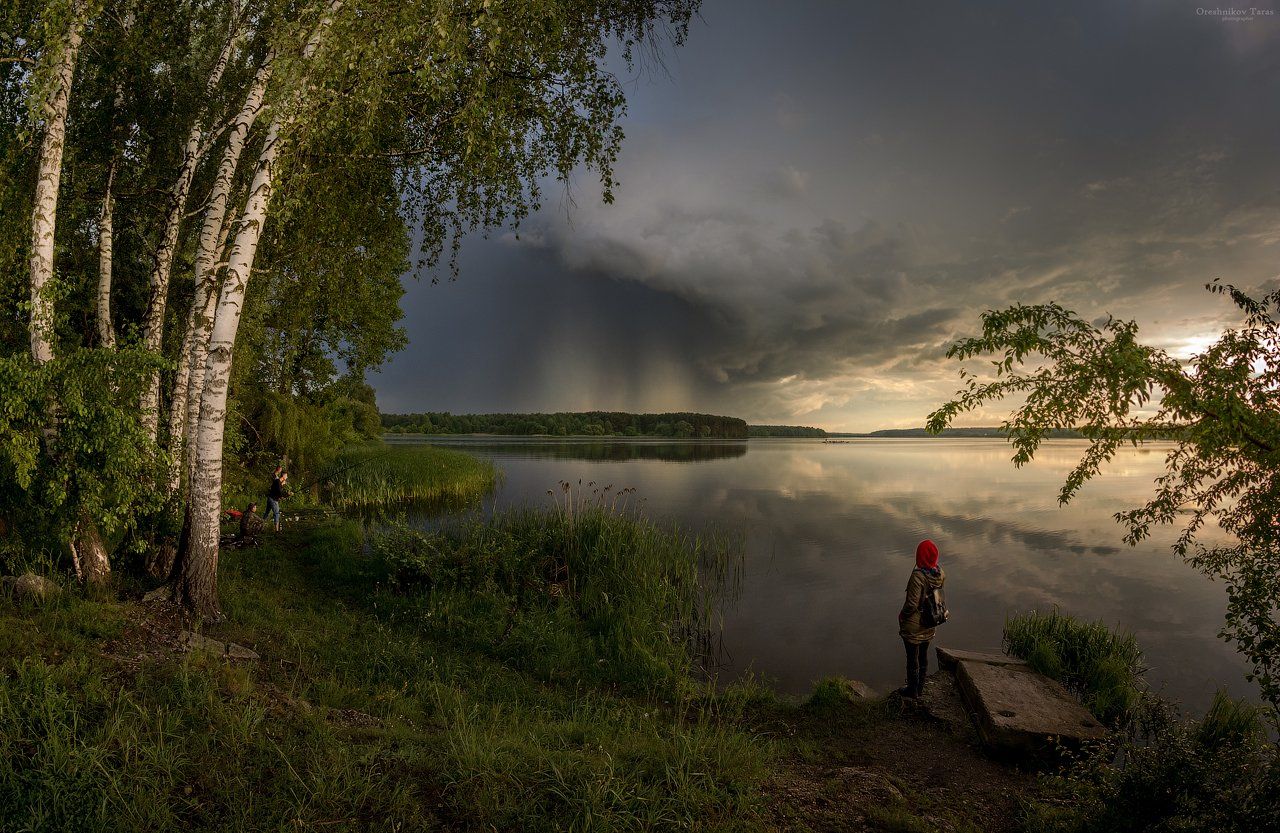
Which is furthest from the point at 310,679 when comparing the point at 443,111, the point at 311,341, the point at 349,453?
the point at 349,453

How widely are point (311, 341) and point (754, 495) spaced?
2416 cm

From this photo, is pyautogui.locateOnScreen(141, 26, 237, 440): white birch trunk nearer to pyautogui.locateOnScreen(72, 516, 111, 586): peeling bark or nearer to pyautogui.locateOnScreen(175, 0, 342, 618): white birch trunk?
pyautogui.locateOnScreen(72, 516, 111, 586): peeling bark

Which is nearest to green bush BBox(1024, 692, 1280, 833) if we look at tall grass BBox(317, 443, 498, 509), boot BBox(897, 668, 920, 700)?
boot BBox(897, 668, 920, 700)

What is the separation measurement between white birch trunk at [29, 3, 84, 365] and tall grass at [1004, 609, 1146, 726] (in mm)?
14589

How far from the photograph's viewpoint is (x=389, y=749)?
419 cm

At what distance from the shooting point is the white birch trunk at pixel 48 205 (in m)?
6.29

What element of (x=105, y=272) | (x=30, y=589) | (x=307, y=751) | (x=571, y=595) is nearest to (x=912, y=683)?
(x=571, y=595)

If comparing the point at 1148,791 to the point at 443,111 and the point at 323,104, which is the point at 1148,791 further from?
the point at 443,111

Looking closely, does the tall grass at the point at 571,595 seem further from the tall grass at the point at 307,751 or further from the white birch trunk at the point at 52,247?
the white birch trunk at the point at 52,247

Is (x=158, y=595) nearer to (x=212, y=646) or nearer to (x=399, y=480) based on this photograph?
(x=212, y=646)

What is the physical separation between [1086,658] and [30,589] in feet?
48.9

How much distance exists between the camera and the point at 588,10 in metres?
9.53

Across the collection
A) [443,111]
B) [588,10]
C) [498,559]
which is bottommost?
[498,559]

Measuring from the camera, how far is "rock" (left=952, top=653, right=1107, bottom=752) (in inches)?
237
